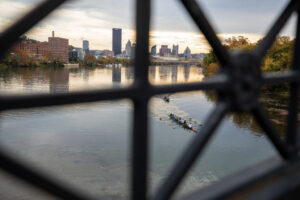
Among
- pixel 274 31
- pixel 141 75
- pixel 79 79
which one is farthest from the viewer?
pixel 79 79

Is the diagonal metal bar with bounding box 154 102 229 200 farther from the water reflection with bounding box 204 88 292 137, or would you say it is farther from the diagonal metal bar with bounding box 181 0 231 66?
the water reflection with bounding box 204 88 292 137

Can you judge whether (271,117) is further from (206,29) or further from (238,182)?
(206,29)

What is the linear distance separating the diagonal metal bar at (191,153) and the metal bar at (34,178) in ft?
1.08

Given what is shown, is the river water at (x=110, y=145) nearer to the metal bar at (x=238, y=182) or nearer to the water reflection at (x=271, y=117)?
the water reflection at (x=271, y=117)

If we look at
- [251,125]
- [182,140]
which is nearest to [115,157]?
[182,140]

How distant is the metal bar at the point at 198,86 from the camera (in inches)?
33.3

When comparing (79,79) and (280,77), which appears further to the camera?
(79,79)

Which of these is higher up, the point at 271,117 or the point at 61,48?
the point at 61,48

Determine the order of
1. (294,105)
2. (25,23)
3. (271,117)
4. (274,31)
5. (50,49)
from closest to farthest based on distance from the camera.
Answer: (25,23) → (274,31) → (294,105) → (50,49) → (271,117)

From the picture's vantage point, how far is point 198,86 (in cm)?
97

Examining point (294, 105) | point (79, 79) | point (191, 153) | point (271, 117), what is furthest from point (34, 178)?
point (79, 79)

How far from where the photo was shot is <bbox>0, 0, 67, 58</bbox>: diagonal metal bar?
55 centimetres

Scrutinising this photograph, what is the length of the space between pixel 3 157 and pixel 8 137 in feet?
76.3

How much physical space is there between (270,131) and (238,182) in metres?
0.30
